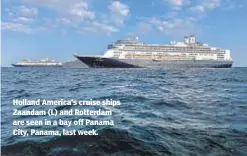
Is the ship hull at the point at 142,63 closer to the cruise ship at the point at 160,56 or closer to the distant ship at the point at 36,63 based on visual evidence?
the cruise ship at the point at 160,56

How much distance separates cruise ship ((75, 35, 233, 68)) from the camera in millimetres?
78812

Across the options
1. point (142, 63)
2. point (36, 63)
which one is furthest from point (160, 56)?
point (36, 63)

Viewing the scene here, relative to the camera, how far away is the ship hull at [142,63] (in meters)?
78.0

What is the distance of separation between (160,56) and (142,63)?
6567 mm

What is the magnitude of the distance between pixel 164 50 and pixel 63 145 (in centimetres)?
8267

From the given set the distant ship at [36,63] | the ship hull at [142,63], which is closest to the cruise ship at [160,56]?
the ship hull at [142,63]

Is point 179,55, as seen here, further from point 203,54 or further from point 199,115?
point 199,115

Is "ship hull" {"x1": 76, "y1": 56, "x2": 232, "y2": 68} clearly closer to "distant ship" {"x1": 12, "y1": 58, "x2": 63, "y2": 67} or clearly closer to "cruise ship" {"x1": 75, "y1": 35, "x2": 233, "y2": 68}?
"cruise ship" {"x1": 75, "y1": 35, "x2": 233, "y2": 68}

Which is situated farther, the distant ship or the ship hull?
the distant ship

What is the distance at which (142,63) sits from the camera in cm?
8106

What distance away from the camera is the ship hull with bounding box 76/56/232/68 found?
7800 centimetres

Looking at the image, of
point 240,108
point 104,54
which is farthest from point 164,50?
point 240,108

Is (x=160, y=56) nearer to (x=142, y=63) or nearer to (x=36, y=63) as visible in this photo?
(x=142, y=63)

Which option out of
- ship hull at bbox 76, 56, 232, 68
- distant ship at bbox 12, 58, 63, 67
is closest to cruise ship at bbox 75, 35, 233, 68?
ship hull at bbox 76, 56, 232, 68
